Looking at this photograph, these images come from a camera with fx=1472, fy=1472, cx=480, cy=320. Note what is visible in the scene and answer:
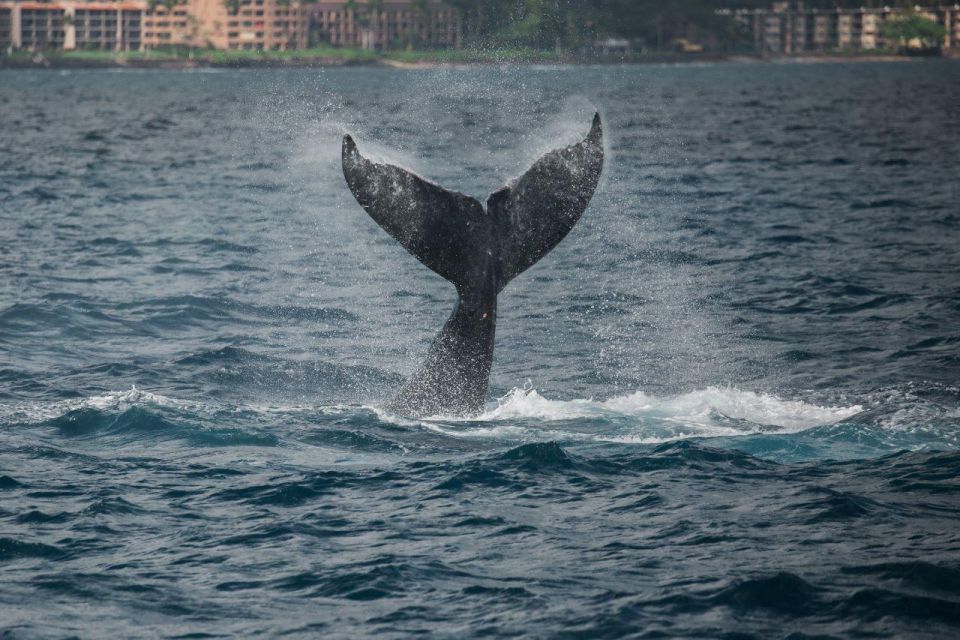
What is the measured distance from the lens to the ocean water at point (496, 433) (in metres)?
8.65

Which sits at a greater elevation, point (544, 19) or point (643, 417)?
point (544, 19)

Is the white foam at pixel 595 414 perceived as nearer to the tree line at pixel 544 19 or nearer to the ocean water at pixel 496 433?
the ocean water at pixel 496 433

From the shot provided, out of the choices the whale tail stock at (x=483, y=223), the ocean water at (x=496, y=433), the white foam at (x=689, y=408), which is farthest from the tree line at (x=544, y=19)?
the whale tail stock at (x=483, y=223)

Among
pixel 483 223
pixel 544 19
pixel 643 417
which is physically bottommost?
pixel 643 417

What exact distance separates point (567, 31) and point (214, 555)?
133m

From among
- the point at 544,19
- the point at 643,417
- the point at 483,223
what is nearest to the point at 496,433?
the point at 643,417

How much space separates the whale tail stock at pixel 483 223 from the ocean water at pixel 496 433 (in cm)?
101

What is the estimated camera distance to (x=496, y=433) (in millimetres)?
11664

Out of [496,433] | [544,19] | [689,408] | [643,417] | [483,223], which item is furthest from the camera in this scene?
[544,19]

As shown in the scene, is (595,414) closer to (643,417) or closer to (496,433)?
(643,417)

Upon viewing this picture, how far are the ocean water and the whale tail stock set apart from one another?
3.31 feet

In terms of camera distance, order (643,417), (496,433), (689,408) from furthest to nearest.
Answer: (689,408)
(643,417)
(496,433)

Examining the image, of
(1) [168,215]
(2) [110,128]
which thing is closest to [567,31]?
(2) [110,128]

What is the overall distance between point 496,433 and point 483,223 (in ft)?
6.31
